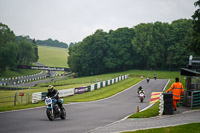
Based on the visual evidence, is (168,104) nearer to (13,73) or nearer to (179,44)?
(179,44)

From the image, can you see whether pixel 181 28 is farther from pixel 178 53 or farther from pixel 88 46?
pixel 88 46

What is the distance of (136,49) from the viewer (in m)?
94.4

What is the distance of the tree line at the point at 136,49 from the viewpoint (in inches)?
3410

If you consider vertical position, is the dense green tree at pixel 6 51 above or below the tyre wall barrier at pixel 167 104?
above

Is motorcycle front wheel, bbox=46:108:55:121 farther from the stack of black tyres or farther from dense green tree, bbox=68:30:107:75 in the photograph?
dense green tree, bbox=68:30:107:75

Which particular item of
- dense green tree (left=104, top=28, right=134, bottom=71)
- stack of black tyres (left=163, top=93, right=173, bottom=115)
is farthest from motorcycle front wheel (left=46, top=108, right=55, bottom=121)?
dense green tree (left=104, top=28, right=134, bottom=71)

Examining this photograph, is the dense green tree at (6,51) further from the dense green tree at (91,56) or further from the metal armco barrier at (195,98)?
the metal armco barrier at (195,98)

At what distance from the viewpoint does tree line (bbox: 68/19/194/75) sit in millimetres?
86625

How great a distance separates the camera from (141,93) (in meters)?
28.0

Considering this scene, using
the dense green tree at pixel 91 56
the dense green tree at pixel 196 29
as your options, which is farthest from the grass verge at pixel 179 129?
the dense green tree at pixel 91 56

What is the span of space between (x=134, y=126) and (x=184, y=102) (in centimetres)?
736

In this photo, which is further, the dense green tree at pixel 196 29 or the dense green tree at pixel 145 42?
the dense green tree at pixel 145 42

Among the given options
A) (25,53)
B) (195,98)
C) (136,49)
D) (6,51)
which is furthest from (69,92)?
(25,53)

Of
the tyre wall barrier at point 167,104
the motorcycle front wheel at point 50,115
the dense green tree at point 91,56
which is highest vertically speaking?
the dense green tree at point 91,56
